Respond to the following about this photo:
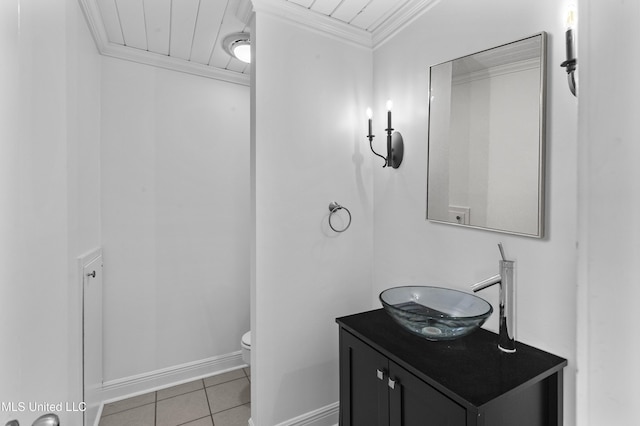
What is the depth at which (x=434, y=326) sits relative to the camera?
122 centimetres

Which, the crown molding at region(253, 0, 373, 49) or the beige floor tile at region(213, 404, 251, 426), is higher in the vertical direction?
the crown molding at region(253, 0, 373, 49)

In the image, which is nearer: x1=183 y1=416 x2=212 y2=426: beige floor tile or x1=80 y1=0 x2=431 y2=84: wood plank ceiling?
x1=80 y1=0 x2=431 y2=84: wood plank ceiling

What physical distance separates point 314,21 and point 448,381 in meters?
1.87

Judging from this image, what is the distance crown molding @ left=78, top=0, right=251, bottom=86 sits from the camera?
170 cm

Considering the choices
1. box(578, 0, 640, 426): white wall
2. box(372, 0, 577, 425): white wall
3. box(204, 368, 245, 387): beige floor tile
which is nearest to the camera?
box(578, 0, 640, 426): white wall

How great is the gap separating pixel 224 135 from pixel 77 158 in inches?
43.7

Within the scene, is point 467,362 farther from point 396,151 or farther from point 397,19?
point 397,19

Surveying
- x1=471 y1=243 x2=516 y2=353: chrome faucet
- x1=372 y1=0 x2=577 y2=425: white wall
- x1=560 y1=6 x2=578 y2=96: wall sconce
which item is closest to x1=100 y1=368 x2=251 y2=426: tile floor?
x1=372 y1=0 x2=577 y2=425: white wall

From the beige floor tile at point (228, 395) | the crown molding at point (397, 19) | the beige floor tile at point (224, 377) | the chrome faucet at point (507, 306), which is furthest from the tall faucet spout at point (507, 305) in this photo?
the beige floor tile at point (224, 377)

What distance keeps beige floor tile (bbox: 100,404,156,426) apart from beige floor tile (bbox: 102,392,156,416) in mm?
37

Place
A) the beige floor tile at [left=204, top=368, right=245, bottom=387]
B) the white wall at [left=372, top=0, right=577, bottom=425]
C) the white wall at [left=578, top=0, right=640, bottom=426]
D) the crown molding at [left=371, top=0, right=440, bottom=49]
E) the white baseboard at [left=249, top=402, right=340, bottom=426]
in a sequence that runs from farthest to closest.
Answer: the beige floor tile at [left=204, top=368, right=245, bottom=387] → the white baseboard at [left=249, top=402, right=340, bottom=426] → the crown molding at [left=371, top=0, right=440, bottom=49] → the white wall at [left=372, top=0, right=577, bottom=425] → the white wall at [left=578, top=0, right=640, bottom=426]

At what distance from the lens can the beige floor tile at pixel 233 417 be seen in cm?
193

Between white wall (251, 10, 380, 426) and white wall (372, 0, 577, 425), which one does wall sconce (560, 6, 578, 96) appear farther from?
white wall (251, 10, 380, 426)

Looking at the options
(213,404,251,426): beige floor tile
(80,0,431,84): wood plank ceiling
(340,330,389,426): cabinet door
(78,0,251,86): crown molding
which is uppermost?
(80,0,431,84): wood plank ceiling
